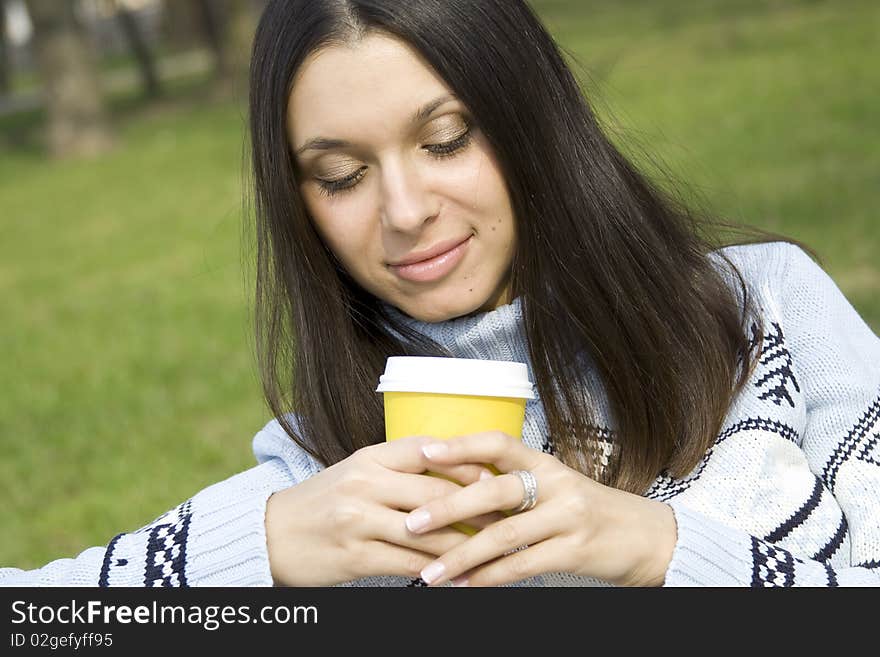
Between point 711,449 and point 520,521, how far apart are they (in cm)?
68

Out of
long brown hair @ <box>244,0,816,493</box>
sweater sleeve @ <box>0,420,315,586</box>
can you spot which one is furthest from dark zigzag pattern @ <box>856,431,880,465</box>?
sweater sleeve @ <box>0,420,315,586</box>

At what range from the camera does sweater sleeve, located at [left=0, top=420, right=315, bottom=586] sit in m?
2.01

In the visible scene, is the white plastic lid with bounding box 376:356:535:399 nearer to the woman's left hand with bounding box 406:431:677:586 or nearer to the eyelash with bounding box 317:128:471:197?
the woman's left hand with bounding box 406:431:677:586

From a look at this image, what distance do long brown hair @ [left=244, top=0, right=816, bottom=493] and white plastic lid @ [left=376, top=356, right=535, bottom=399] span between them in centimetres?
53

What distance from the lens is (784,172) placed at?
8352mm

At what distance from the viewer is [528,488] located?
1.75 m

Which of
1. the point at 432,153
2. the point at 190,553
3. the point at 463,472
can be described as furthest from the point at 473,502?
the point at 432,153

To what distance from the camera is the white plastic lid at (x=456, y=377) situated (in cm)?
178

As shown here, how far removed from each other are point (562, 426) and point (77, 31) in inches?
567

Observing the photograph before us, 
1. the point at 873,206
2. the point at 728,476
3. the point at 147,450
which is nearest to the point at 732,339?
the point at 728,476

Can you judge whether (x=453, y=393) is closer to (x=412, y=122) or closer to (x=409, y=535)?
(x=409, y=535)

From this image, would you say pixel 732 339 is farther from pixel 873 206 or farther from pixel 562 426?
pixel 873 206

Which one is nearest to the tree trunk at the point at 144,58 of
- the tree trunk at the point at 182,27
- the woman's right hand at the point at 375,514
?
the tree trunk at the point at 182,27
